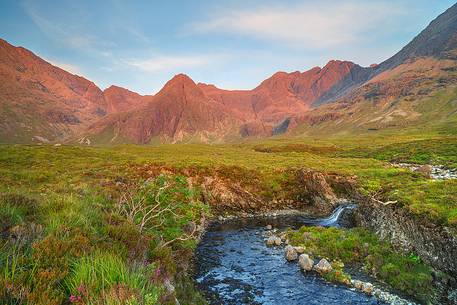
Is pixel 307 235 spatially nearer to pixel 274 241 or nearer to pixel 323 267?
pixel 274 241

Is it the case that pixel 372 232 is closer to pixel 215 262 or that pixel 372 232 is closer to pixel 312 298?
pixel 312 298

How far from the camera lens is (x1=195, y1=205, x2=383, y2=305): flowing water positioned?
70.7ft

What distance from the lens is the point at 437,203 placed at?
25562mm

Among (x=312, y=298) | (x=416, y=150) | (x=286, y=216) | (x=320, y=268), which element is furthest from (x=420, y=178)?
(x=416, y=150)

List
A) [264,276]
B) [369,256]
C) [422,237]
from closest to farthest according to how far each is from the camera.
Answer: [422,237]
[264,276]
[369,256]

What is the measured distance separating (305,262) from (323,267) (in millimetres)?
1631

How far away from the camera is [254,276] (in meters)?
25.6

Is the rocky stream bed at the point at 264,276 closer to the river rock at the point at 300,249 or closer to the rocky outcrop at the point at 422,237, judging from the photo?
the river rock at the point at 300,249

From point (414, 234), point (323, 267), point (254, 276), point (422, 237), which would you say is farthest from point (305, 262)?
point (422, 237)

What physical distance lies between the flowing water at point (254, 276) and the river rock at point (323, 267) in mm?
698


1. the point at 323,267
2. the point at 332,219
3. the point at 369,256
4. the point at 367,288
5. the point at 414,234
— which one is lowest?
the point at 332,219

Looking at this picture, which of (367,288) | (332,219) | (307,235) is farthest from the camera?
(332,219)

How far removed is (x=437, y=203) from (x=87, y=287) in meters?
26.9

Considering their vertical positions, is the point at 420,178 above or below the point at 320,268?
above
